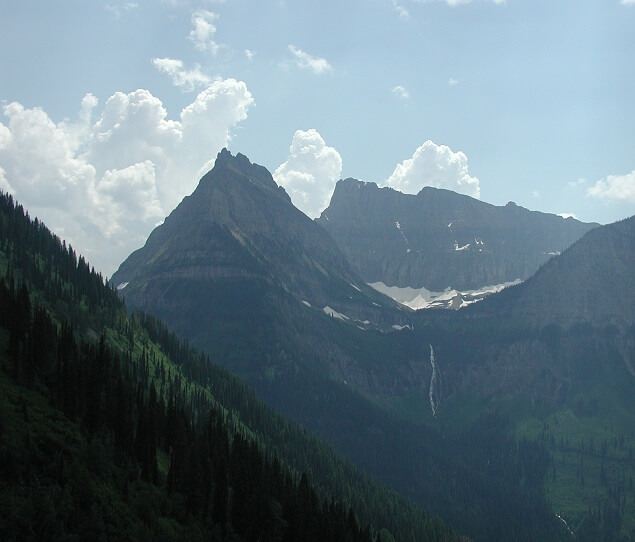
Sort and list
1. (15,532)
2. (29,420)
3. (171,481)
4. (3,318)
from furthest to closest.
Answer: (3,318), (171,481), (29,420), (15,532)

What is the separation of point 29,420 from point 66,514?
20.3 m

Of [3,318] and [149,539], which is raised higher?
[3,318]

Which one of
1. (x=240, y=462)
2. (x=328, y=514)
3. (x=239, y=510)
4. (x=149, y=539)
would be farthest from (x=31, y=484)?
(x=328, y=514)

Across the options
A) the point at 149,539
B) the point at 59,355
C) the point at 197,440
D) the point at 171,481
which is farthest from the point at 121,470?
the point at 197,440

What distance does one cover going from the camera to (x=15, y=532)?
277ft

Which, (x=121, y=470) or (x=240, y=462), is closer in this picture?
(x=121, y=470)

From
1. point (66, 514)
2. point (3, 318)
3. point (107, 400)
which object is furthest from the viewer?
point (3, 318)

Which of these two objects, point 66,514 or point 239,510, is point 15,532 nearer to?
point 66,514

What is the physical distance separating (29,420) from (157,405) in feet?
146

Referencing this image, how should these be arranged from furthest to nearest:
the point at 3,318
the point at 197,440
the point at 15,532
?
the point at 197,440 < the point at 3,318 < the point at 15,532

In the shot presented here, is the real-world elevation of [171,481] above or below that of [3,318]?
below

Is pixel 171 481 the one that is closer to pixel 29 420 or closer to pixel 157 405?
pixel 29 420

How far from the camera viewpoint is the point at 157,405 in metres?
152

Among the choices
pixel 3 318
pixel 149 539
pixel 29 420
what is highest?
pixel 3 318
